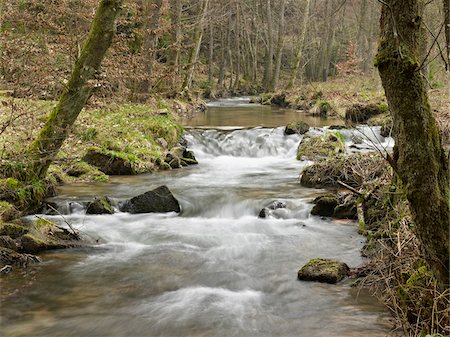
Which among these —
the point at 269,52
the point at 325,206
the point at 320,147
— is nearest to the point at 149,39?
the point at 320,147

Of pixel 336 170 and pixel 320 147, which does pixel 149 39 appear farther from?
pixel 336 170

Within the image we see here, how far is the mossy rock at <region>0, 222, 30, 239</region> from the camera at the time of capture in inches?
270

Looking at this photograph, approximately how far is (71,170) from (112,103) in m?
5.45

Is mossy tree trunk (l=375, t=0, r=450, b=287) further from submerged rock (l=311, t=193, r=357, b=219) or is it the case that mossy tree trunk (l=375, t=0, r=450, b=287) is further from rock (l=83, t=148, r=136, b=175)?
rock (l=83, t=148, r=136, b=175)

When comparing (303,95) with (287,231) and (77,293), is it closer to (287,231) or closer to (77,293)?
(287,231)

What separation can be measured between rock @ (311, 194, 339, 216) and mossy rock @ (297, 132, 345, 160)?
4.24 meters

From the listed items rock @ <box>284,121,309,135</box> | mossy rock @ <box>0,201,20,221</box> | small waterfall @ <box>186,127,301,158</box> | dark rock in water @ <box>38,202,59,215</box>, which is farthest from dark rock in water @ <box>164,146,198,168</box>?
mossy rock @ <box>0,201,20,221</box>

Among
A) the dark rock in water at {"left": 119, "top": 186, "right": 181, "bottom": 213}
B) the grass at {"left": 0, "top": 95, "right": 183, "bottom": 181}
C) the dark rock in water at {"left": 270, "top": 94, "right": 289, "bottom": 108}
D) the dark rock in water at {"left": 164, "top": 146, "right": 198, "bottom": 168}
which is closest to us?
the dark rock in water at {"left": 119, "top": 186, "right": 181, "bottom": 213}

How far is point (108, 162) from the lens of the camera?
12383 millimetres

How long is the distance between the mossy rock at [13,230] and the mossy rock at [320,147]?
8.18 meters

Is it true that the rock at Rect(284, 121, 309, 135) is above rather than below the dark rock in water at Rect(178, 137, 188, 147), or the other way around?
above

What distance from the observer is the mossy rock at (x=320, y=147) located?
13742 millimetres

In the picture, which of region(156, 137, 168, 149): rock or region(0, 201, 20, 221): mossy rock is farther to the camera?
A: region(156, 137, 168, 149): rock

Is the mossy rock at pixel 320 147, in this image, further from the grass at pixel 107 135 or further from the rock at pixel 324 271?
the rock at pixel 324 271
